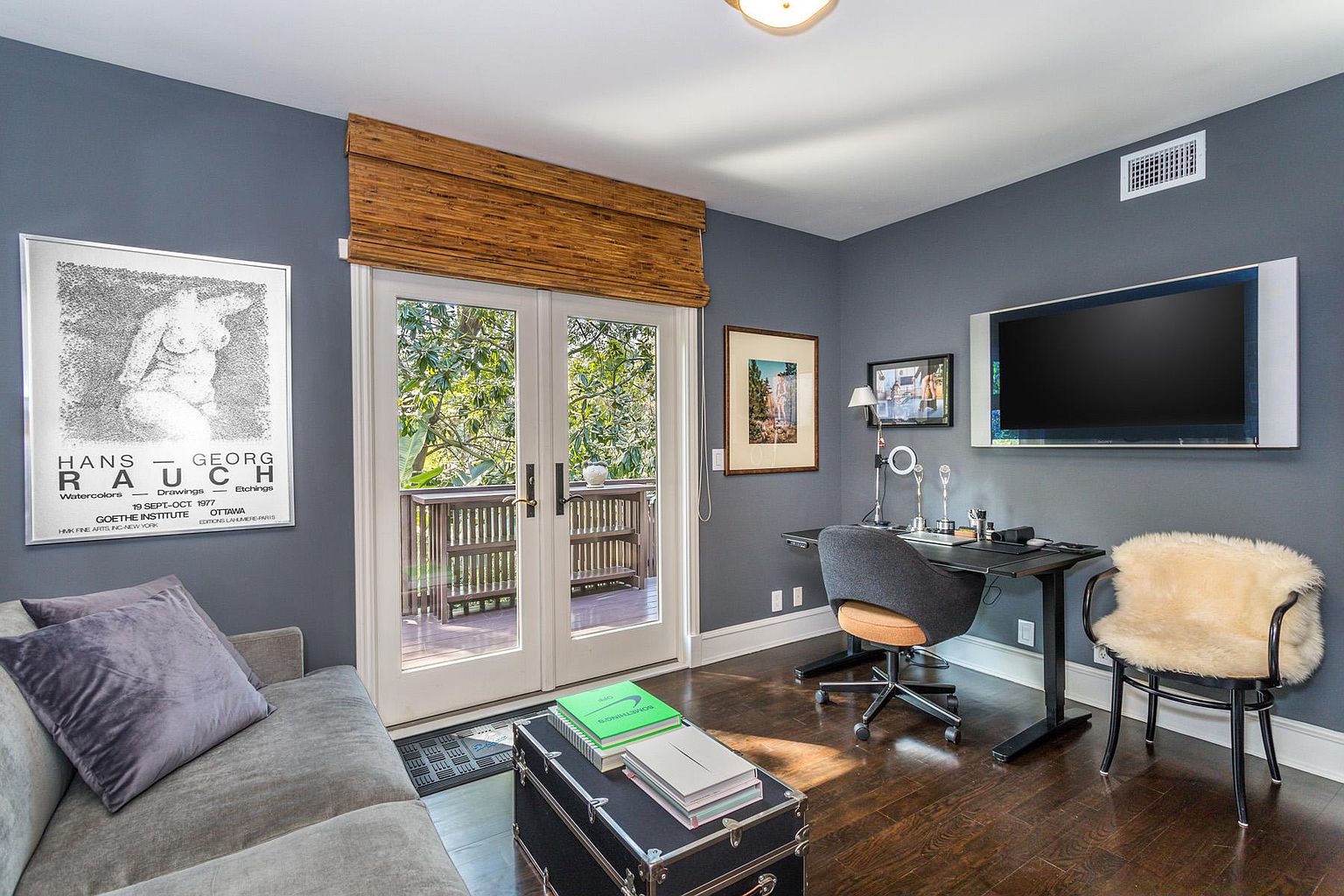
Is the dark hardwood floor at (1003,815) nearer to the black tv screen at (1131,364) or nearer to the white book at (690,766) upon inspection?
the white book at (690,766)

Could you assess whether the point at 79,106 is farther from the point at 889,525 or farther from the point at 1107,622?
the point at 1107,622

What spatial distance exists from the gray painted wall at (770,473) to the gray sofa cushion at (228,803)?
2268 mm

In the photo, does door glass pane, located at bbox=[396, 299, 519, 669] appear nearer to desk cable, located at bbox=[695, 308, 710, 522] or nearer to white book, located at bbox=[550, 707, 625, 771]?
desk cable, located at bbox=[695, 308, 710, 522]

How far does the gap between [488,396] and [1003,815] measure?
105 inches

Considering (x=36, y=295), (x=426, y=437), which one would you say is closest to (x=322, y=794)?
(x=426, y=437)

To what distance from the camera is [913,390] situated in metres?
3.97

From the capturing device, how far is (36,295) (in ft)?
7.23

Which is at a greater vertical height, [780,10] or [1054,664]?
[780,10]

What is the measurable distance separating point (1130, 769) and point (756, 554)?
2035 mm

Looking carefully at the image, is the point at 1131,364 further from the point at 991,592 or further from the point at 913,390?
the point at 991,592

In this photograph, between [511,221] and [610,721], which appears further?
[511,221]

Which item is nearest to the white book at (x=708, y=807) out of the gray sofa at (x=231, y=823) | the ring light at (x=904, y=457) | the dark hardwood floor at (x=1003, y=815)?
the gray sofa at (x=231, y=823)

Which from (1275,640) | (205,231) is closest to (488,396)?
(205,231)

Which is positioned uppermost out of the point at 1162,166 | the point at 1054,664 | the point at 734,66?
the point at 734,66
